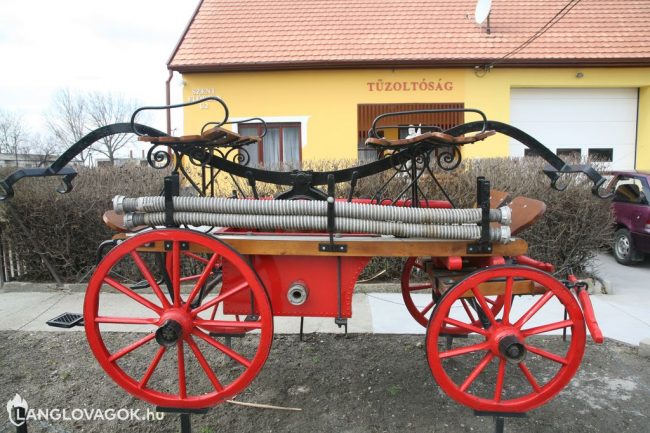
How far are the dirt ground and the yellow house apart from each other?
265 inches

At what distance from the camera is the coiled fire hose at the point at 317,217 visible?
94.5 inches

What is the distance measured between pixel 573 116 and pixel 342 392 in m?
9.79

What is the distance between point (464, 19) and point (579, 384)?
9.88 metres

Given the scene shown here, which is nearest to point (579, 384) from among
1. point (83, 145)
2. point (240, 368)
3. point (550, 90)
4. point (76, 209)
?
point (240, 368)

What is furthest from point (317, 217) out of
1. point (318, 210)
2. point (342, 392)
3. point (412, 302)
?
point (412, 302)

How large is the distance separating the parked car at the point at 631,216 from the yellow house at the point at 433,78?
3210mm

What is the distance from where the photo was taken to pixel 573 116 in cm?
1059

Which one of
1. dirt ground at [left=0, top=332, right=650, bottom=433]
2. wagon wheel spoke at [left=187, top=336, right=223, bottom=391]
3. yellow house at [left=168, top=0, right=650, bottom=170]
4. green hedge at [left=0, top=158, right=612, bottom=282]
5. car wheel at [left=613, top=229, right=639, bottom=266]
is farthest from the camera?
yellow house at [left=168, top=0, right=650, bottom=170]

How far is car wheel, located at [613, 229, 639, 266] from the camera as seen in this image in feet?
23.4

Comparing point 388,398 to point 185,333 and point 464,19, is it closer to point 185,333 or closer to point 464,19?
point 185,333

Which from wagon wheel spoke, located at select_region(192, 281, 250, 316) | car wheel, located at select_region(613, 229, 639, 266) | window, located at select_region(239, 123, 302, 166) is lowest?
car wheel, located at select_region(613, 229, 639, 266)

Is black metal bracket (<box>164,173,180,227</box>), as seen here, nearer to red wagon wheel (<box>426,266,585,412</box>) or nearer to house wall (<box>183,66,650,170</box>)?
red wagon wheel (<box>426,266,585,412</box>)

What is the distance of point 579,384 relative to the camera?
333 centimetres

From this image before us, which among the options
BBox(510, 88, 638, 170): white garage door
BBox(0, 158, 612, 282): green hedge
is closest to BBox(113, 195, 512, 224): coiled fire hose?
BBox(0, 158, 612, 282): green hedge
